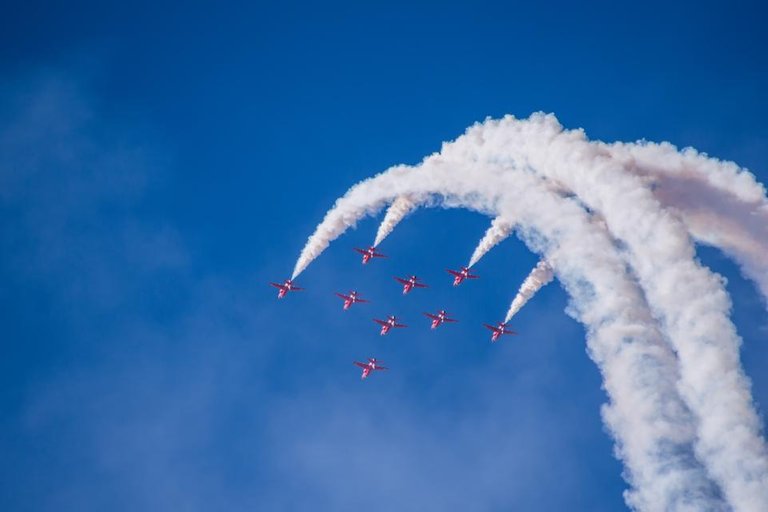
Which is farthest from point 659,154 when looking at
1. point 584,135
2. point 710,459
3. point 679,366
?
point 710,459

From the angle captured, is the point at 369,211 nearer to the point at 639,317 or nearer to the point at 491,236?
the point at 491,236

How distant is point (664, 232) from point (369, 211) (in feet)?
67.7

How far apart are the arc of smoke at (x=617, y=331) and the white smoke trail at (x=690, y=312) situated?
5.84 ft

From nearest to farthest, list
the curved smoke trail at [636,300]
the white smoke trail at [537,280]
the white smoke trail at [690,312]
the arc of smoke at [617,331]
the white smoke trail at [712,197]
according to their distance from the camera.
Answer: the white smoke trail at [690,312]
the curved smoke trail at [636,300]
the arc of smoke at [617,331]
the white smoke trail at [712,197]
the white smoke trail at [537,280]

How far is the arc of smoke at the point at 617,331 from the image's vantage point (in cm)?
4819

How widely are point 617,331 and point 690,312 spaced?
4852mm

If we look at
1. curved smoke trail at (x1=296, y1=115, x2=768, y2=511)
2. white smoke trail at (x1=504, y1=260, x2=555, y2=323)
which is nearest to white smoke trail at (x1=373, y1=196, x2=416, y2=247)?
curved smoke trail at (x1=296, y1=115, x2=768, y2=511)

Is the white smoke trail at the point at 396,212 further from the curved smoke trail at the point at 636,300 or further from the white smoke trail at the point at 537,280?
the white smoke trail at the point at 537,280

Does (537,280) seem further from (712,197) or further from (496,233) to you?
(712,197)

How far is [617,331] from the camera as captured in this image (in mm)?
50938

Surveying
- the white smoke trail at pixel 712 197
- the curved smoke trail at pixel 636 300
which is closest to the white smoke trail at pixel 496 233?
the curved smoke trail at pixel 636 300

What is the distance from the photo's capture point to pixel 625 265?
2023 inches

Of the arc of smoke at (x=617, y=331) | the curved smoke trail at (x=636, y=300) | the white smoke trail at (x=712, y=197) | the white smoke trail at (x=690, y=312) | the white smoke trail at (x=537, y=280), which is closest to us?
the white smoke trail at (x=690, y=312)

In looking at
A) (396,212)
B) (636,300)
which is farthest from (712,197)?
(396,212)
